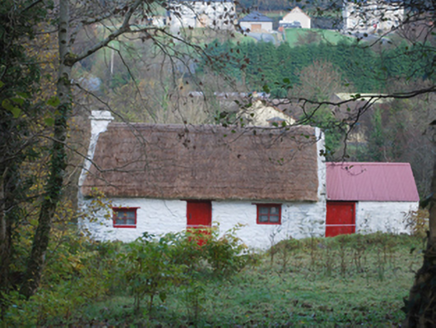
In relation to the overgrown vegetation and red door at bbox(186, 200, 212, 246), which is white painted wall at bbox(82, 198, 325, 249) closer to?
red door at bbox(186, 200, 212, 246)

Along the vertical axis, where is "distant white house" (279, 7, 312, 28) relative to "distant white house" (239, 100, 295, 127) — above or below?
above

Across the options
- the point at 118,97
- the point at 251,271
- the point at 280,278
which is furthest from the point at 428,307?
the point at 118,97

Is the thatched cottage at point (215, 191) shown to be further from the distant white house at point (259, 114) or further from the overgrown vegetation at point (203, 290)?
the overgrown vegetation at point (203, 290)

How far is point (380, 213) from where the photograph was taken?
18.3m

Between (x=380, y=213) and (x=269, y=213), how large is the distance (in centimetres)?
476

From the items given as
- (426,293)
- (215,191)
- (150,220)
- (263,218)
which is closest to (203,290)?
(426,293)

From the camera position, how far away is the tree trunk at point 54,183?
6.72m

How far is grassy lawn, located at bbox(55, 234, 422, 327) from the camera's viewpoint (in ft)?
19.8

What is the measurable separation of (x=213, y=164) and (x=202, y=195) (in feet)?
4.73

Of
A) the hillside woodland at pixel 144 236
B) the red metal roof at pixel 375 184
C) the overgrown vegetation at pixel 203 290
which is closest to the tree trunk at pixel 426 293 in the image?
the hillside woodland at pixel 144 236

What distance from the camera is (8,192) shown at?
274 inches

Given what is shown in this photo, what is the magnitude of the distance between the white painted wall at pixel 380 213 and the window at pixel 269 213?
356 centimetres

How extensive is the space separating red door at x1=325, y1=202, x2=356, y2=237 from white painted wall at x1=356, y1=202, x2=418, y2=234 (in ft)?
0.76

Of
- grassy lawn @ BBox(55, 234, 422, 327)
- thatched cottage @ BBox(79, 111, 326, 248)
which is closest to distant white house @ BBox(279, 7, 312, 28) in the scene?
thatched cottage @ BBox(79, 111, 326, 248)
